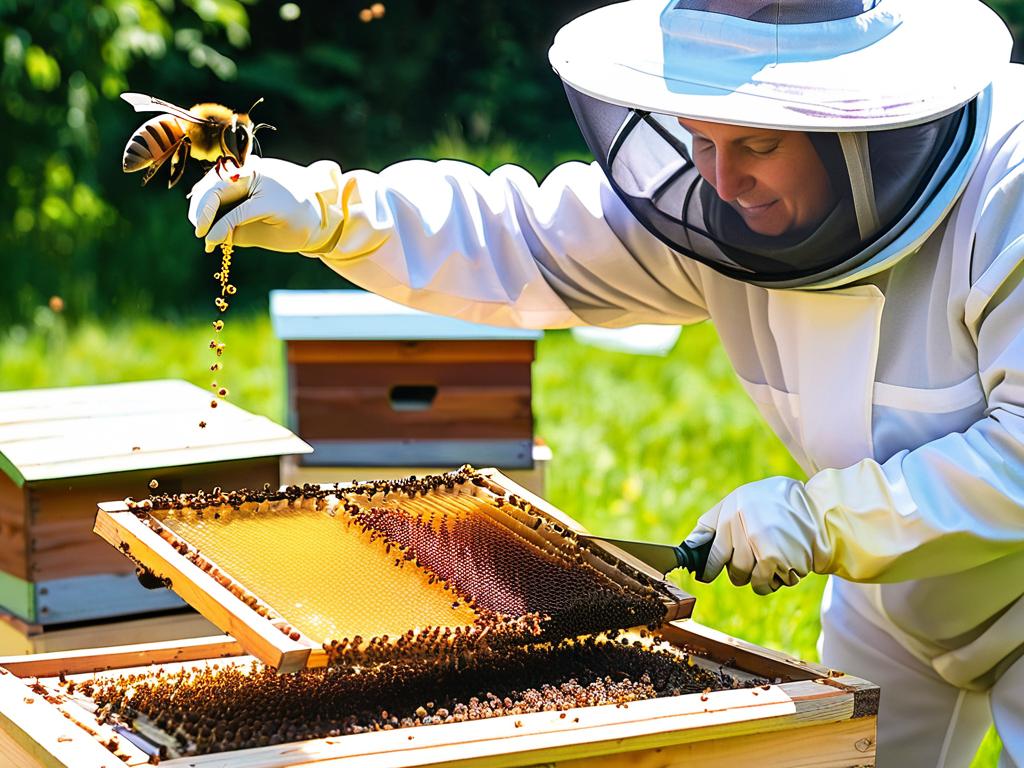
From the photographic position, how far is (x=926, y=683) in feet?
9.14

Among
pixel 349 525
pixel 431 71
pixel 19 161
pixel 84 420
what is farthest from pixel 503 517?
pixel 431 71

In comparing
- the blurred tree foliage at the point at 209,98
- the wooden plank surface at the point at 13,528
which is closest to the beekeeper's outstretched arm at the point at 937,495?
the wooden plank surface at the point at 13,528

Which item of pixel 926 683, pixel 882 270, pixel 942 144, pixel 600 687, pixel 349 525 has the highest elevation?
pixel 942 144

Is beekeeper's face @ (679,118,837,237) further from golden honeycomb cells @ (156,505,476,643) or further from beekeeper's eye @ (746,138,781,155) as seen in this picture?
golden honeycomb cells @ (156,505,476,643)

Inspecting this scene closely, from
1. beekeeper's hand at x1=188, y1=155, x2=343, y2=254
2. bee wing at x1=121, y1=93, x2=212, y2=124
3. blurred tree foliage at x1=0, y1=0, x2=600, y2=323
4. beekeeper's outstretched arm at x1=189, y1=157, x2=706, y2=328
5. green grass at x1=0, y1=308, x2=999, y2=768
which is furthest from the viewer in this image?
blurred tree foliage at x1=0, y1=0, x2=600, y2=323

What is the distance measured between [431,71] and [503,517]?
8144 millimetres

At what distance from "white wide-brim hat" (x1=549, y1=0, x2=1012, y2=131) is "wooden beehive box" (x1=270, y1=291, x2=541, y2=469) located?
1.55m

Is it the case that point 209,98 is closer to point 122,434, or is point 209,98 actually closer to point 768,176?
point 122,434

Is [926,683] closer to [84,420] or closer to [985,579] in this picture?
[985,579]

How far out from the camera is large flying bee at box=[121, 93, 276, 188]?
2170mm

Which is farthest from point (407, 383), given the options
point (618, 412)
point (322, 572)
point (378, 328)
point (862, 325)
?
point (618, 412)

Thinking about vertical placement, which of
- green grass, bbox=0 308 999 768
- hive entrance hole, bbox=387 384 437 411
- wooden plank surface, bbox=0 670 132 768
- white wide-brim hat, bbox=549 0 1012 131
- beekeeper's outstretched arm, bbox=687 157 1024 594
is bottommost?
green grass, bbox=0 308 999 768

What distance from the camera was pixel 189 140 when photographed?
2.29 meters

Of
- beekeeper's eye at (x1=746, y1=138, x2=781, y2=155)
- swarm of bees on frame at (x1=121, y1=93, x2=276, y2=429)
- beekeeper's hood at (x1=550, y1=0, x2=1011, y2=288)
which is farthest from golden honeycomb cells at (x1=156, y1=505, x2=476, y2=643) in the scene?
beekeeper's eye at (x1=746, y1=138, x2=781, y2=155)
